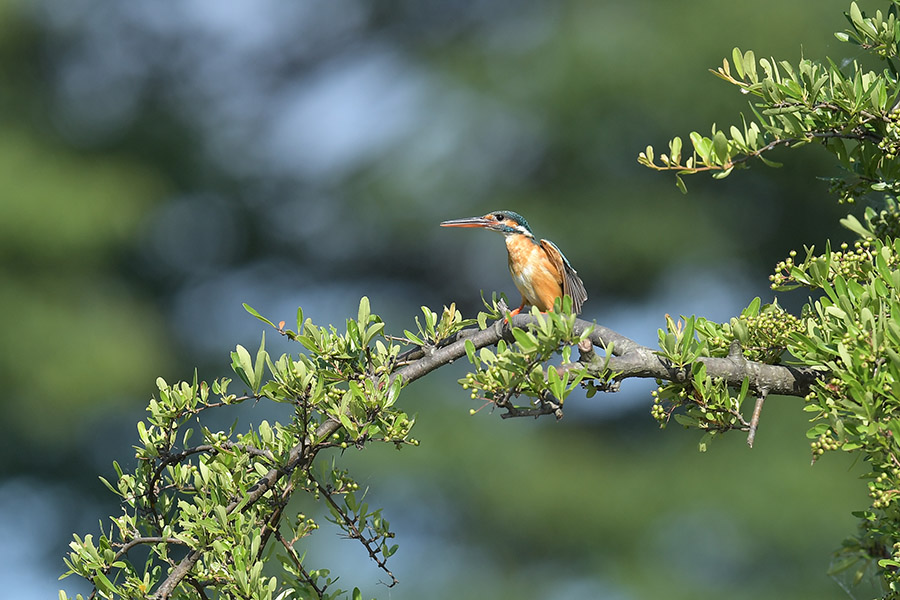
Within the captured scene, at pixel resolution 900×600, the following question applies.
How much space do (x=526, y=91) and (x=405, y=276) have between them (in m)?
1.95

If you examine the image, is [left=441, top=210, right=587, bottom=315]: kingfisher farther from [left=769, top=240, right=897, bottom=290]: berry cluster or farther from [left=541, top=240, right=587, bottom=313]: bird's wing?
[left=769, top=240, right=897, bottom=290]: berry cluster

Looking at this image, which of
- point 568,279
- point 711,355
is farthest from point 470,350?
point 568,279

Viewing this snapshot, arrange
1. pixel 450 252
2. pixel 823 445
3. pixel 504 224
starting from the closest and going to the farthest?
pixel 823 445 < pixel 504 224 < pixel 450 252

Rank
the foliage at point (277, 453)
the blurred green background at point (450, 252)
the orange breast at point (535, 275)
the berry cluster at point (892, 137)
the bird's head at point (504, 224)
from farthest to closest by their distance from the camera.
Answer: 1. the blurred green background at point (450, 252)
2. the bird's head at point (504, 224)
3. the orange breast at point (535, 275)
4. the berry cluster at point (892, 137)
5. the foliage at point (277, 453)

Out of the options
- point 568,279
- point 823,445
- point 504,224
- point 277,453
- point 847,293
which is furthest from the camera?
point 504,224

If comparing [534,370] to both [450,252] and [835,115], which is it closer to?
[835,115]

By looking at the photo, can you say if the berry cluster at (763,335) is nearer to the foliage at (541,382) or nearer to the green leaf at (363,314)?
the foliage at (541,382)

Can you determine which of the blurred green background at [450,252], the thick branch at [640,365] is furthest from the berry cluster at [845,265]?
the blurred green background at [450,252]

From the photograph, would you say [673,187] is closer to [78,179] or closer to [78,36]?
[78,179]

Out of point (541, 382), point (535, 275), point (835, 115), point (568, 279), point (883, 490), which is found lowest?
point (883, 490)

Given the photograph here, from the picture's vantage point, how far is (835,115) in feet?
6.44

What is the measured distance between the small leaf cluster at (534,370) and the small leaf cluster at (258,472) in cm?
17

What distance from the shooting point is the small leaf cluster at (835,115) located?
189 cm

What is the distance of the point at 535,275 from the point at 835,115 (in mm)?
1715
